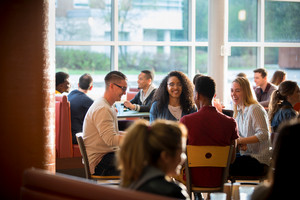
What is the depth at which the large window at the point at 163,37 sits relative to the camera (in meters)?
9.47

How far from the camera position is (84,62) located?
9.56 meters

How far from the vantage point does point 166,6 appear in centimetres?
1015

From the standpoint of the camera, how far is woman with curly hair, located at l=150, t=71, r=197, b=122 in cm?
464

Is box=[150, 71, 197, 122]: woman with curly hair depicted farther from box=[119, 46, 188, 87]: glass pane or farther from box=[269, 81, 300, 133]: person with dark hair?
box=[119, 46, 188, 87]: glass pane

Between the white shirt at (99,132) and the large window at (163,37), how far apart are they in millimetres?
5507

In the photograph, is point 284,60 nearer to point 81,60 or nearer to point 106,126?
point 81,60

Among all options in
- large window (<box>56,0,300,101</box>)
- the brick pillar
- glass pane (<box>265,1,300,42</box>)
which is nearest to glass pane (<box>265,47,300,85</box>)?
large window (<box>56,0,300,101</box>)

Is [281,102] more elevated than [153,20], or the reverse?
[153,20]

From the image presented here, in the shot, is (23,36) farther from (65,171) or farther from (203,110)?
(65,171)

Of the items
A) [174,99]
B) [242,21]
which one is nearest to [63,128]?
[174,99]

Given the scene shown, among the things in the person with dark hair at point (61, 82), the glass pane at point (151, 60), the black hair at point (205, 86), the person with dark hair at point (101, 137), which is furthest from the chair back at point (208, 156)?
the glass pane at point (151, 60)

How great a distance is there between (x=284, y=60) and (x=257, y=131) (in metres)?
7.57

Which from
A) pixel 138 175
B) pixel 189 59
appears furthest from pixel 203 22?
pixel 138 175

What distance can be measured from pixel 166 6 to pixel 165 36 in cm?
65
